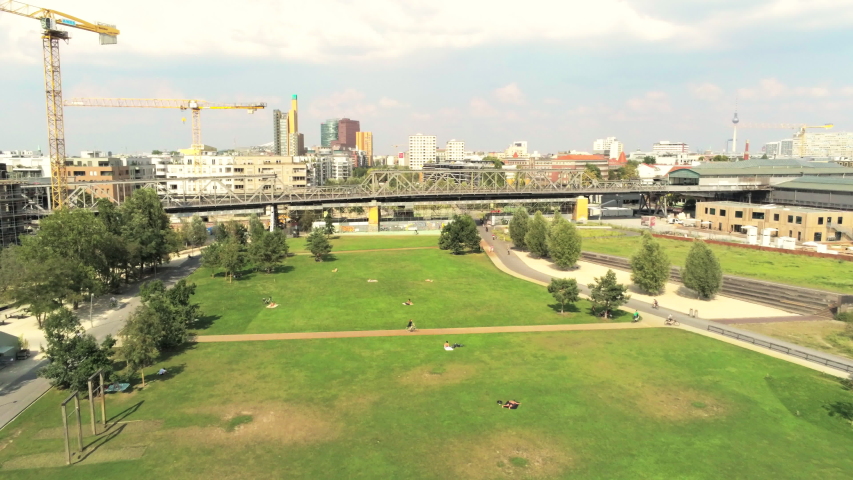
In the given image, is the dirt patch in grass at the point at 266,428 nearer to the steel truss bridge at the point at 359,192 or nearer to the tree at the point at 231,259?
the tree at the point at 231,259

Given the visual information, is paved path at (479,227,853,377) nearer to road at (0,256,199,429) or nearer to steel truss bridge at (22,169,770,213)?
steel truss bridge at (22,169,770,213)

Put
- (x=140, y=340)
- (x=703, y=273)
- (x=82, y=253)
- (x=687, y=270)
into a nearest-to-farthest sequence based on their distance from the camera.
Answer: (x=140, y=340), (x=82, y=253), (x=703, y=273), (x=687, y=270)

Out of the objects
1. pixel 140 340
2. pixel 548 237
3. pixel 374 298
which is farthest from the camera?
pixel 548 237

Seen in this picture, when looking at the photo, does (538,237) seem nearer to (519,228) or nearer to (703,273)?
(519,228)

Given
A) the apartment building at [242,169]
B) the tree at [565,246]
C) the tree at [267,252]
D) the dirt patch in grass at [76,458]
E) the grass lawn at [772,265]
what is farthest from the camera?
the apartment building at [242,169]

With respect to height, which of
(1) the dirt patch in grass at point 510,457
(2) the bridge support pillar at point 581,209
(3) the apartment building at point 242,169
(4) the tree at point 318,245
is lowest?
(1) the dirt patch in grass at point 510,457

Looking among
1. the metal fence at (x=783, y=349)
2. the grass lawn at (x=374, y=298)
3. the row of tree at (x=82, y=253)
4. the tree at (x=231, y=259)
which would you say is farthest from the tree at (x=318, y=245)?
the metal fence at (x=783, y=349)

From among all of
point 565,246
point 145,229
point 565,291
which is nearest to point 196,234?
point 145,229

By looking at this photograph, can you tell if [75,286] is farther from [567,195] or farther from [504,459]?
[567,195]
